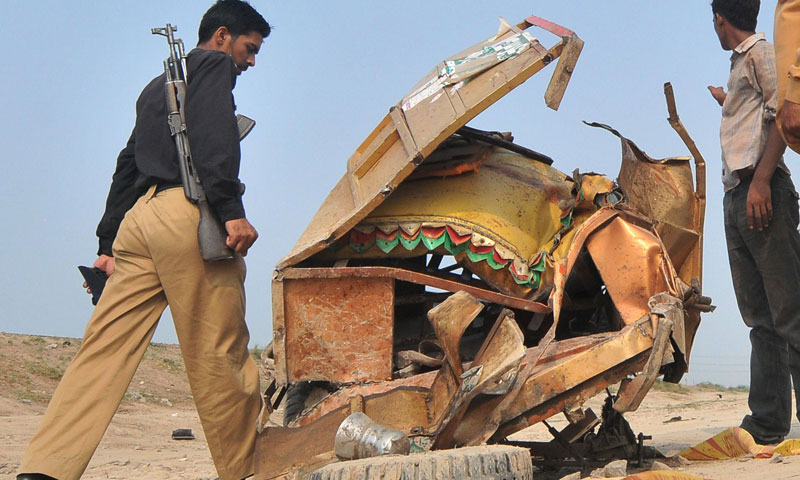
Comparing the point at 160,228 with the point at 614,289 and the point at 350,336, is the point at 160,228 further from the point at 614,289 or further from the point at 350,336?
the point at 614,289

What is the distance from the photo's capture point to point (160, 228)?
11.9ft

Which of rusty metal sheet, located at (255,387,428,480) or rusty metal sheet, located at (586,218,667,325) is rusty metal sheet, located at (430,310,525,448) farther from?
rusty metal sheet, located at (586,218,667,325)

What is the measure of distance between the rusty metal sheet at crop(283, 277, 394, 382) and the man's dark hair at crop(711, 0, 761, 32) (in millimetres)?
2250

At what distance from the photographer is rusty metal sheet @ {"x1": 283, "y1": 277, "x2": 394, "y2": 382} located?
3.85 meters

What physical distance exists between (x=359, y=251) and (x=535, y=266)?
785 mm

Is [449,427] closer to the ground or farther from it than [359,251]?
closer to the ground

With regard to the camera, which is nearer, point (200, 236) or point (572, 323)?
point (200, 236)

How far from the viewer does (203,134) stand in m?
3.59

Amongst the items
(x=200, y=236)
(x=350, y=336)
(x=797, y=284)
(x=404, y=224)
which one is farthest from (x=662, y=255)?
(x=200, y=236)

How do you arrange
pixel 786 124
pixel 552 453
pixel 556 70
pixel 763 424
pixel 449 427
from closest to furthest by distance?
pixel 786 124, pixel 449 427, pixel 556 70, pixel 552 453, pixel 763 424

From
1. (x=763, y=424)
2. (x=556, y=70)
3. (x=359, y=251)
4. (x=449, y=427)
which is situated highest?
(x=556, y=70)

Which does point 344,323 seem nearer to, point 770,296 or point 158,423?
point 770,296

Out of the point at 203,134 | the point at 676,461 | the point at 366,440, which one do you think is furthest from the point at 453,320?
the point at 676,461

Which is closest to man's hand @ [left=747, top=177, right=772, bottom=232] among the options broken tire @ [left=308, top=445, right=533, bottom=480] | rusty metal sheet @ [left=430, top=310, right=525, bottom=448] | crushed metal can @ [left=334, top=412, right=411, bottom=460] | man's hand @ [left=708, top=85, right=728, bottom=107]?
man's hand @ [left=708, top=85, right=728, bottom=107]
